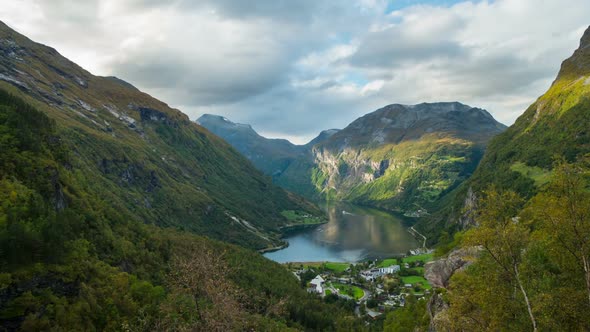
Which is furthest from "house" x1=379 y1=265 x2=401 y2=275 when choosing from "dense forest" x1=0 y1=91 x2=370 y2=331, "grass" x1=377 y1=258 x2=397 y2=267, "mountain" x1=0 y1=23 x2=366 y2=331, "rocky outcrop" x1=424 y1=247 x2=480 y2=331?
"rocky outcrop" x1=424 y1=247 x2=480 y2=331

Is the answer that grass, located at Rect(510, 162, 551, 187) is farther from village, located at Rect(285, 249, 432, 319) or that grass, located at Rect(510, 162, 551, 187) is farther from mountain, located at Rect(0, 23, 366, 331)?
mountain, located at Rect(0, 23, 366, 331)

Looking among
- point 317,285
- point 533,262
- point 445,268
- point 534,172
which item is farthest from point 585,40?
point 533,262

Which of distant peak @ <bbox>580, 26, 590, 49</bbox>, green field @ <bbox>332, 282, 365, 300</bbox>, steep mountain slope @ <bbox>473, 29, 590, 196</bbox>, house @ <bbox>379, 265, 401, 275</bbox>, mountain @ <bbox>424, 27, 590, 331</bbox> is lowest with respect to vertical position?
green field @ <bbox>332, 282, 365, 300</bbox>

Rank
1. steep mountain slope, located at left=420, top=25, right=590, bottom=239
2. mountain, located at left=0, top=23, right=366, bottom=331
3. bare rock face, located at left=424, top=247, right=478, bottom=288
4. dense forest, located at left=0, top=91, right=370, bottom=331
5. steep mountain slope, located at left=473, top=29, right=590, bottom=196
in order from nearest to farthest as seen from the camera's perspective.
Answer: dense forest, located at left=0, top=91, right=370, bottom=331 < mountain, located at left=0, top=23, right=366, bottom=331 < bare rock face, located at left=424, top=247, right=478, bottom=288 < steep mountain slope, located at left=420, top=25, right=590, bottom=239 < steep mountain slope, located at left=473, top=29, right=590, bottom=196

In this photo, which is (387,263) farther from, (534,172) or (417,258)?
(534,172)

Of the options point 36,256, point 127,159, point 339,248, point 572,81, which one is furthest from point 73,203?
point 572,81

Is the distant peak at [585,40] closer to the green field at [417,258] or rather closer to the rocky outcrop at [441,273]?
the green field at [417,258]
